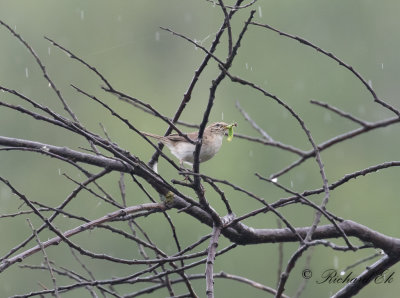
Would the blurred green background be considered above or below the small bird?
above

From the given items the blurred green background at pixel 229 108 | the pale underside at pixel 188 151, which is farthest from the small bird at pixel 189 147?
the blurred green background at pixel 229 108

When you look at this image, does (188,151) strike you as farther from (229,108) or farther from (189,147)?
(229,108)

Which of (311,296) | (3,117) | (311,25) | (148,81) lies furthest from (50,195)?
(311,25)

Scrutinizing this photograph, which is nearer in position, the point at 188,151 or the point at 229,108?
the point at 188,151

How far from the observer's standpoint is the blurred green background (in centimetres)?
1338

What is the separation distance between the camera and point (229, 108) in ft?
52.0

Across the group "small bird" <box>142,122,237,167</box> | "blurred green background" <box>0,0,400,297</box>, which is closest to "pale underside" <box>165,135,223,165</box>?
"small bird" <box>142,122,237,167</box>

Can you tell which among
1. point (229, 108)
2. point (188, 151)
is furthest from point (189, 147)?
point (229, 108)

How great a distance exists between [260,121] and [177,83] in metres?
3.69

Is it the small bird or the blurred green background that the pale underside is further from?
the blurred green background

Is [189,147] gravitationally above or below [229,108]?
below

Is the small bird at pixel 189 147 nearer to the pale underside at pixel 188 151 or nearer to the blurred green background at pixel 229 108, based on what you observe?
the pale underside at pixel 188 151

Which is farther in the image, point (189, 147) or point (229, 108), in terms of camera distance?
point (229, 108)

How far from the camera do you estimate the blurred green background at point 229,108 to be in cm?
1338
